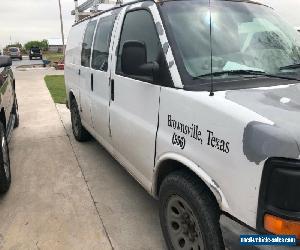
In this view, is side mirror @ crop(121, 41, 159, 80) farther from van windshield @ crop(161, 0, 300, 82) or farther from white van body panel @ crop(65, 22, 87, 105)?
white van body panel @ crop(65, 22, 87, 105)

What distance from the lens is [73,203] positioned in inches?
169

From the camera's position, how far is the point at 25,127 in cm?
793

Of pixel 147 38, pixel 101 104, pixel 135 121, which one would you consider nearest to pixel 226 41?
pixel 147 38

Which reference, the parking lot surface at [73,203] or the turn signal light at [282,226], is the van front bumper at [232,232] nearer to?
the turn signal light at [282,226]

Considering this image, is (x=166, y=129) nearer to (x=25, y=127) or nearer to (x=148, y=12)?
(x=148, y=12)

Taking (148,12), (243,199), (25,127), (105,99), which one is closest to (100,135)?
(105,99)

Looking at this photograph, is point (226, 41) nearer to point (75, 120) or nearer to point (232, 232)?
point (232, 232)

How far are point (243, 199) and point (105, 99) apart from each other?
256 cm

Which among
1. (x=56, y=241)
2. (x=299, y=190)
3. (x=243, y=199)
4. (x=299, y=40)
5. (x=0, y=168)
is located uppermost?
(x=299, y=40)

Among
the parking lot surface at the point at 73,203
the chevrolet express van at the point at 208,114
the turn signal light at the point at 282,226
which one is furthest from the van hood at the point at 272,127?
the parking lot surface at the point at 73,203

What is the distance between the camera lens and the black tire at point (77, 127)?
20.8 ft

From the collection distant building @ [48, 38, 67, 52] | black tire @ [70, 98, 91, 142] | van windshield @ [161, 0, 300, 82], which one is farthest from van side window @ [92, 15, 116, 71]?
distant building @ [48, 38, 67, 52]

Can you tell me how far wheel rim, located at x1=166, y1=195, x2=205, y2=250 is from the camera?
2.65 meters

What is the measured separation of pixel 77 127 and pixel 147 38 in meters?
3.53
